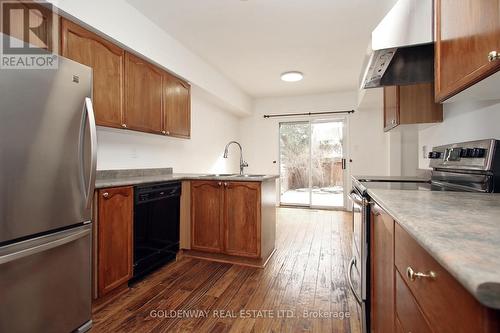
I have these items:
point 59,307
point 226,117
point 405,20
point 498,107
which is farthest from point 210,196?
point 226,117

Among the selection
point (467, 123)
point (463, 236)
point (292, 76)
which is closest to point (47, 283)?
point (463, 236)

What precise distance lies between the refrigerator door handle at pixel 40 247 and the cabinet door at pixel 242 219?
4.31 feet

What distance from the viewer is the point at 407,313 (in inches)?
30.0

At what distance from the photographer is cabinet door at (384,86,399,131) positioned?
7.24 feet

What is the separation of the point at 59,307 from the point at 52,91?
1185 mm

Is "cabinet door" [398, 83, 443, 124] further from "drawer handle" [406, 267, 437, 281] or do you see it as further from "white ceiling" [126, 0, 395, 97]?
"drawer handle" [406, 267, 437, 281]

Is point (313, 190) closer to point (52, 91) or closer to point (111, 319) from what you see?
point (111, 319)

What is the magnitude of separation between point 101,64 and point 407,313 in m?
2.54

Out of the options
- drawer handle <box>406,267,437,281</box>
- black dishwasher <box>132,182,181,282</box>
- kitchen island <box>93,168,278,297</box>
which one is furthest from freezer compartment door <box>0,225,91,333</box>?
drawer handle <box>406,267,437,281</box>

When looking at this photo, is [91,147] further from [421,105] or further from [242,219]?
[421,105]

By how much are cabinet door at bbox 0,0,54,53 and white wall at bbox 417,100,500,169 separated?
2.77 meters

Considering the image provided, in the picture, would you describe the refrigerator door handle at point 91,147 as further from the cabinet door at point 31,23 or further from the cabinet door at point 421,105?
the cabinet door at point 421,105

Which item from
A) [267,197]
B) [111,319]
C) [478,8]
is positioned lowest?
[111,319]

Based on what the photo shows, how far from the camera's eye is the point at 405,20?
128cm
